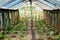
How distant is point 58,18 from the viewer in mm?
10820

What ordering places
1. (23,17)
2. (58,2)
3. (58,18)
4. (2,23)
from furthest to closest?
1. (23,17)
2. (58,18)
3. (2,23)
4. (58,2)

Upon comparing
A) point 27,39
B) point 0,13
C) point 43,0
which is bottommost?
point 27,39

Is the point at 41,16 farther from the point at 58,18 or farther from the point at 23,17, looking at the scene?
the point at 58,18

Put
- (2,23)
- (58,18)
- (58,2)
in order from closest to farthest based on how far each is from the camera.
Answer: (58,2), (2,23), (58,18)

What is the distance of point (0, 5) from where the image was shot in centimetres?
809

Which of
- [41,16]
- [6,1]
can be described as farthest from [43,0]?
[41,16]

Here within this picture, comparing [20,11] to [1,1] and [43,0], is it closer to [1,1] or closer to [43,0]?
[43,0]

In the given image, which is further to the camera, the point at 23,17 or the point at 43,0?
the point at 23,17

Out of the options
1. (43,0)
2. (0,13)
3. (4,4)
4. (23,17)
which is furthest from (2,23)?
(23,17)

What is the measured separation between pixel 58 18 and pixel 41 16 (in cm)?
697

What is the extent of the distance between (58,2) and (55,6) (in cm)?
55

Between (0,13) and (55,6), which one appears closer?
(55,6)

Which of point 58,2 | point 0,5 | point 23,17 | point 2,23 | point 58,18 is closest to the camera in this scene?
point 0,5

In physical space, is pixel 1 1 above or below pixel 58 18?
above
